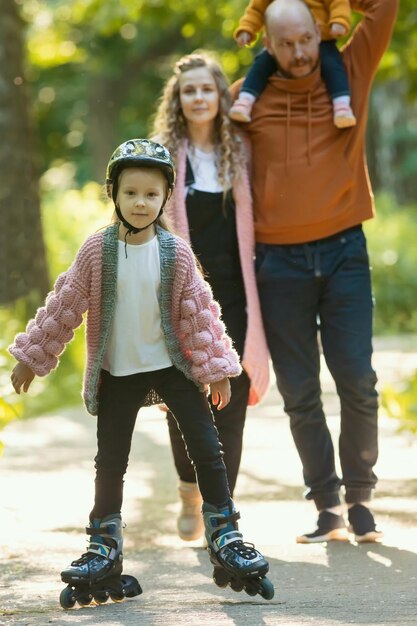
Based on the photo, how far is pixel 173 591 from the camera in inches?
184

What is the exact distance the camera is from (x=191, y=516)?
5613 millimetres

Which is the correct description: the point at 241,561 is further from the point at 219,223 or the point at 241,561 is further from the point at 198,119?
the point at 198,119

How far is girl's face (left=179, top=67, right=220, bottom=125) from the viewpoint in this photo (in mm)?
5414

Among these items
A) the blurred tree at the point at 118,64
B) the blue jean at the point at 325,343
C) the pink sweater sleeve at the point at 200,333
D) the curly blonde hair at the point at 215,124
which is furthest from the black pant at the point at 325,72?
the blurred tree at the point at 118,64

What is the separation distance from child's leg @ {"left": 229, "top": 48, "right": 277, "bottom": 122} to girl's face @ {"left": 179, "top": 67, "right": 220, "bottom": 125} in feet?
0.30

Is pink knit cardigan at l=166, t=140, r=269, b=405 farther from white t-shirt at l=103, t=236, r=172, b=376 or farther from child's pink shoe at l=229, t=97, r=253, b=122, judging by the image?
white t-shirt at l=103, t=236, r=172, b=376

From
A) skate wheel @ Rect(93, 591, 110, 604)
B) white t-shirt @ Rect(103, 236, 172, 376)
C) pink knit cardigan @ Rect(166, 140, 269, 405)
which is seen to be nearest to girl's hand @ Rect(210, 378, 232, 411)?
white t-shirt @ Rect(103, 236, 172, 376)

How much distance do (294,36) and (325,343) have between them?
4.37ft

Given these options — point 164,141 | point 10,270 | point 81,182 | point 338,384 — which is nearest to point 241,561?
point 338,384

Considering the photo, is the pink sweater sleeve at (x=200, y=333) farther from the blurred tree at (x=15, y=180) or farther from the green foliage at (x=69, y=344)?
the blurred tree at (x=15, y=180)

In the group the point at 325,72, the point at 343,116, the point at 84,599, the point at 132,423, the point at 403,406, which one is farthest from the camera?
the point at 403,406

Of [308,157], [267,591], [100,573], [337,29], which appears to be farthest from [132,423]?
[337,29]

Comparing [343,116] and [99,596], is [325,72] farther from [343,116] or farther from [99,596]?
[99,596]

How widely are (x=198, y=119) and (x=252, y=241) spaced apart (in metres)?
0.58
